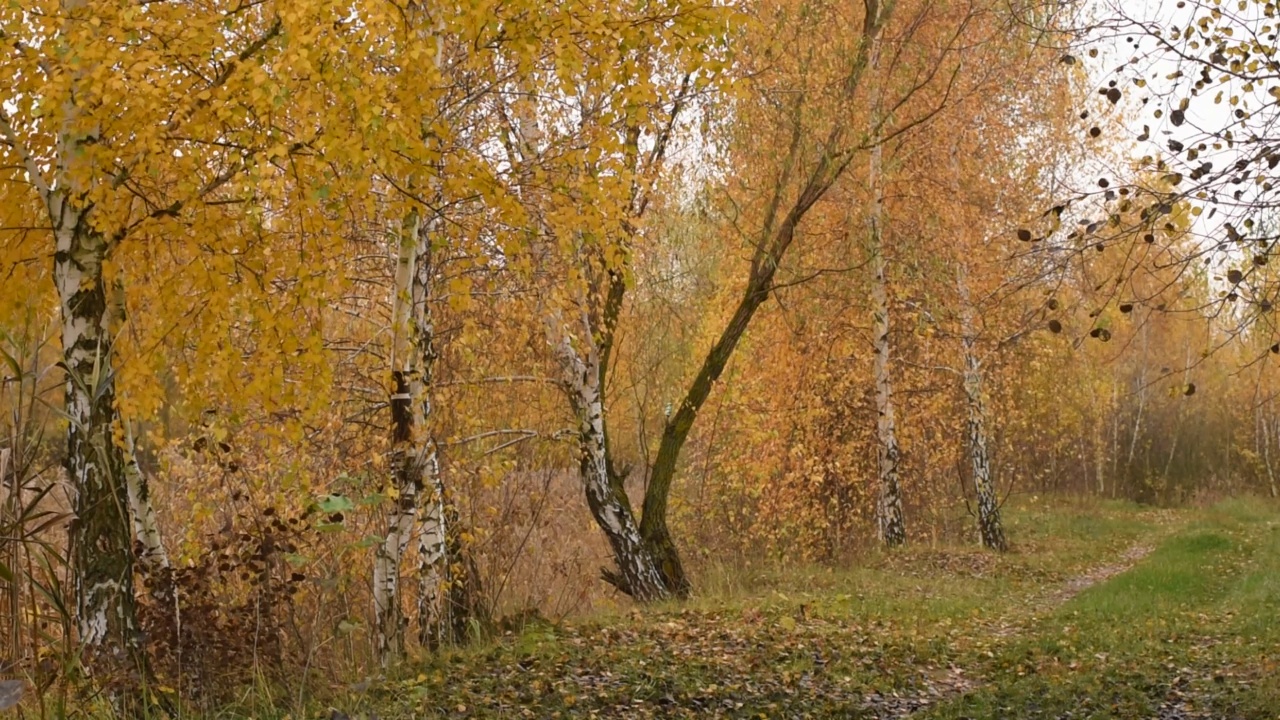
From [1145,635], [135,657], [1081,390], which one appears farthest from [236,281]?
[1081,390]

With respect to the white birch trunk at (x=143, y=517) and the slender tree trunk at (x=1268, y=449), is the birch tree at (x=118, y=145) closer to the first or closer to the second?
the white birch trunk at (x=143, y=517)

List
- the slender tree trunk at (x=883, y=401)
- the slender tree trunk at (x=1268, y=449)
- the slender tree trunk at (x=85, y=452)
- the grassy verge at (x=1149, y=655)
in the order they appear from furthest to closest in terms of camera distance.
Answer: the slender tree trunk at (x=1268, y=449)
the slender tree trunk at (x=883, y=401)
the grassy verge at (x=1149, y=655)
the slender tree trunk at (x=85, y=452)

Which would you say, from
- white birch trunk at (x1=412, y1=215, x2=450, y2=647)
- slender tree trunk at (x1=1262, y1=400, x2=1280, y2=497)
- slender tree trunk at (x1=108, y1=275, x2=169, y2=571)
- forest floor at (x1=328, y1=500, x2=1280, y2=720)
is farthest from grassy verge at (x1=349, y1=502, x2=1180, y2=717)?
slender tree trunk at (x1=1262, y1=400, x2=1280, y2=497)

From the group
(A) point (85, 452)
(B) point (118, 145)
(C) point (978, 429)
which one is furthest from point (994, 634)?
(C) point (978, 429)

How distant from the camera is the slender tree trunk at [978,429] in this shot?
1811 centimetres

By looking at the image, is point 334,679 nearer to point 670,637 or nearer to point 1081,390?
point 670,637

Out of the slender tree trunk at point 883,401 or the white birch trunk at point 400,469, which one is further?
the slender tree trunk at point 883,401

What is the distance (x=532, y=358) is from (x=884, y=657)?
15.3 ft

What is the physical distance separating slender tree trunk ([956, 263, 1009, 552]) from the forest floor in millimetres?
3896

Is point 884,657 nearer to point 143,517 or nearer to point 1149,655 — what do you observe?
point 1149,655

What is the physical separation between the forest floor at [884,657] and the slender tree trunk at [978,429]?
3.90m

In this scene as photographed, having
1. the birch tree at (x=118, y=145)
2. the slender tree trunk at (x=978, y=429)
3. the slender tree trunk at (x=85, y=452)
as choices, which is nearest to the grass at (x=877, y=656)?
the slender tree trunk at (x=85, y=452)

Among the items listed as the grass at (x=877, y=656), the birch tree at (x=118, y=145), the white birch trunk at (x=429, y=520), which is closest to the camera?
the birch tree at (x=118, y=145)

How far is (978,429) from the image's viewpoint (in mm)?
18500
